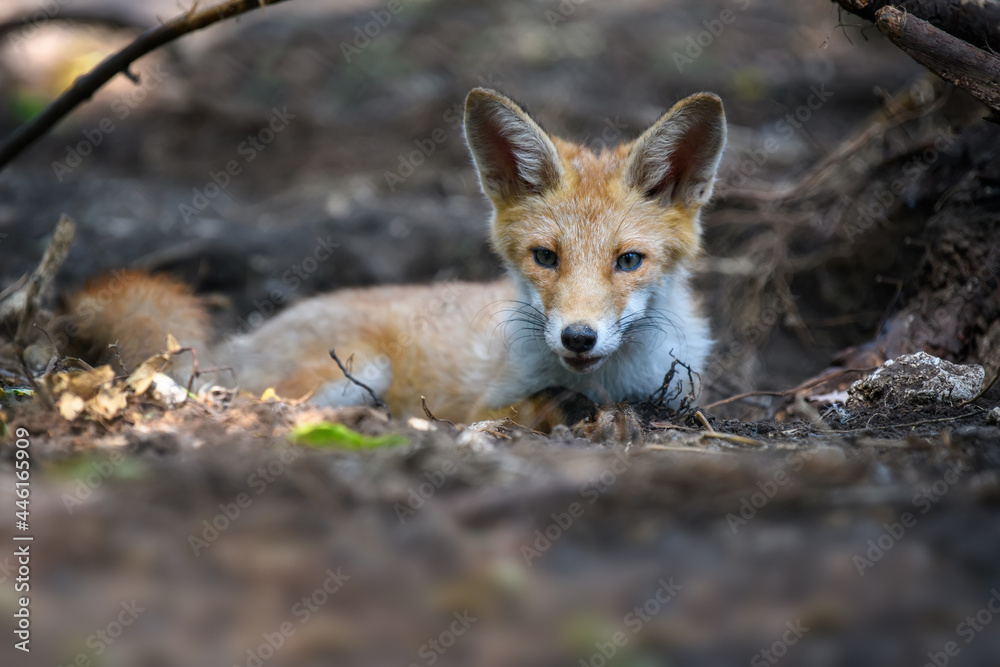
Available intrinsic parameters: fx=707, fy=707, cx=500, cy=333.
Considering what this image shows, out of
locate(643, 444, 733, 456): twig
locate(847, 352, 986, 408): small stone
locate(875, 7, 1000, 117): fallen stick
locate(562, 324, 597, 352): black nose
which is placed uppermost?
locate(875, 7, 1000, 117): fallen stick

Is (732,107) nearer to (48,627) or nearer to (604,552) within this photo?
(604,552)

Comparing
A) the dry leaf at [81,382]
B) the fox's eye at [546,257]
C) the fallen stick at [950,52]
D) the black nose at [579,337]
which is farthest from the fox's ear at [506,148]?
the dry leaf at [81,382]

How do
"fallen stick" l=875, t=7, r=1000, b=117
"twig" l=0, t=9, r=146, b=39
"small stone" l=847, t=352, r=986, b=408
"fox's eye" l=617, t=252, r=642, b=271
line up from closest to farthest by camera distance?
1. "fallen stick" l=875, t=7, r=1000, b=117
2. "small stone" l=847, t=352, r=986, b=408
3. "fox's eye" l=617, t=252, r=642, b=271
4. "twig" l=0, t=9, r=146, b=39

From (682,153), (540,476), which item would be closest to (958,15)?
→ (682,153)

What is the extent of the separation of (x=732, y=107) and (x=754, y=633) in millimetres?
8332

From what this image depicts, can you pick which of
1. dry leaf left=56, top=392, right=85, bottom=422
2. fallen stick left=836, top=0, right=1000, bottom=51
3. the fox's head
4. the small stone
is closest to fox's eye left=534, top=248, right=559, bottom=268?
the fox's head

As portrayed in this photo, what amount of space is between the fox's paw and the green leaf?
100 cm

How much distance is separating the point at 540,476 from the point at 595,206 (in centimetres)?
208

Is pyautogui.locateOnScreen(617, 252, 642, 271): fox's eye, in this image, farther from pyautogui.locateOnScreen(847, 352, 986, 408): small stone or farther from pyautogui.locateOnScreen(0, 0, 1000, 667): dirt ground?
pyautogui.locateOnScreen(847, 352, 986, 408): small stone

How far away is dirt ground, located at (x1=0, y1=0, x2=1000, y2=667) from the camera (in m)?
1.81

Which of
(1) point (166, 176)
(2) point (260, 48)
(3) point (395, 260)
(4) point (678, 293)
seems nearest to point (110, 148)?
(1) point (166, 176)

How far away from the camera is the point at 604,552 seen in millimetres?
1929

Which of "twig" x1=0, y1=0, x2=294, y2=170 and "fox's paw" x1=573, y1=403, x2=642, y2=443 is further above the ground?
"twig" x1=0, y1=0, x2=294, y2=170

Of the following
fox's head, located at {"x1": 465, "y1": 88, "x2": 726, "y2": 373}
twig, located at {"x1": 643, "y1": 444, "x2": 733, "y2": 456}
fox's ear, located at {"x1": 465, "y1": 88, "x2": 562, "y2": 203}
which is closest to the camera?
twig, located at {"x1": 643, "y1": 444, "x2": 733, "y2": 456}
